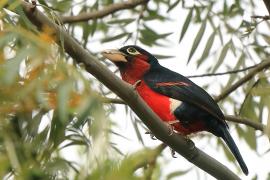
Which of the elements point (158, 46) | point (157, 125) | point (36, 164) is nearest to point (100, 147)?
point (36, 164)

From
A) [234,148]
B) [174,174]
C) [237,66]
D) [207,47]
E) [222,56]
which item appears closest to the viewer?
[174,174]

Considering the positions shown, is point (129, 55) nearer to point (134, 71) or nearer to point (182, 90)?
point (134, 71)

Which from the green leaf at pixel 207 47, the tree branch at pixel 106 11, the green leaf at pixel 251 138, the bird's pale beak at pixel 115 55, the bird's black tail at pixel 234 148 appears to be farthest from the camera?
the green leaf at pixel 251 138

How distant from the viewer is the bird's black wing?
15.6 feet

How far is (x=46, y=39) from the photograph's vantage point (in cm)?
193

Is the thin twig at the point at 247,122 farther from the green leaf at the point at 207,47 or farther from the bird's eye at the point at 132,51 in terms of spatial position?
the bird's eye at the point at 132,51

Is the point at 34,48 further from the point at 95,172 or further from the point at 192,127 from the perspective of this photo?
the point at 192,127

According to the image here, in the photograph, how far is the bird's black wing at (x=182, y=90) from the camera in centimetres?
477

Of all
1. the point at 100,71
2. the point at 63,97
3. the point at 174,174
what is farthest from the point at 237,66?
the point at 63,97

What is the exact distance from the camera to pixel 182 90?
4891mm

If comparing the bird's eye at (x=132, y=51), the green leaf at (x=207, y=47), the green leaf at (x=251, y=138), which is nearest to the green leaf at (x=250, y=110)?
the green leaf at (x=251, y=138)

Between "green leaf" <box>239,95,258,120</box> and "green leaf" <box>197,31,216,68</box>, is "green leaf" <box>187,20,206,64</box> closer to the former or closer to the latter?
"green leaf" <box>197,31,216,68</box>

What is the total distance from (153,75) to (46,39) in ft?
10.8

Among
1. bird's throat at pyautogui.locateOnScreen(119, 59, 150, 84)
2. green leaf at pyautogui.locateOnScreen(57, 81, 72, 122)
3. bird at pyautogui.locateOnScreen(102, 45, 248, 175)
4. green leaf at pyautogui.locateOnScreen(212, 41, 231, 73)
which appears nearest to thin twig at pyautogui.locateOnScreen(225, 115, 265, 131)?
bird at pyautogui.locateOnScreen(102, 45, 248, 175)
